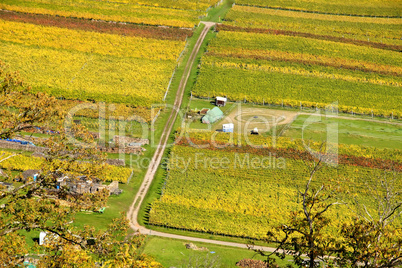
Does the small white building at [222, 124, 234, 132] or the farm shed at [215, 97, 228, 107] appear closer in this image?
the small white building at [222, 124, 234, 132]

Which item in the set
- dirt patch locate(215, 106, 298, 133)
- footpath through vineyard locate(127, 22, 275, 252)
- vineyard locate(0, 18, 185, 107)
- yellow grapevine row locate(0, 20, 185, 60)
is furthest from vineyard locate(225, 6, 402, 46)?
dirt patch locate(215, 106, 298, 133)

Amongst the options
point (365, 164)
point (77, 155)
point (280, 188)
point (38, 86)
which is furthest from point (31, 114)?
point (38, 86)

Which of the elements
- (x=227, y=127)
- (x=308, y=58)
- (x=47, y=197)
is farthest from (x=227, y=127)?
(x=47, y=197)

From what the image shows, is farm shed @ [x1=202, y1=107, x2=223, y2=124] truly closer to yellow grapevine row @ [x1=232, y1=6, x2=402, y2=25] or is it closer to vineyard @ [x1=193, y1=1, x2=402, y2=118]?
vineyard @ [x1=193, y1=1, x2=402, y2=118]

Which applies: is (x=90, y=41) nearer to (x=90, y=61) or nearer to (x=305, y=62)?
(x=90, y=61)

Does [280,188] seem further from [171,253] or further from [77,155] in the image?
[77,155]

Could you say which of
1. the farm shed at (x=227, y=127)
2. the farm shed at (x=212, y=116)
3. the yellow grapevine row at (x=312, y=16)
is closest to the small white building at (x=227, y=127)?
the farm shed at (x=227, y=127)

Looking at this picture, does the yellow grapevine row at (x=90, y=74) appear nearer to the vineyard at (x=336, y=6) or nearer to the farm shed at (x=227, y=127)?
the farm shed at (x=227, y=127)
